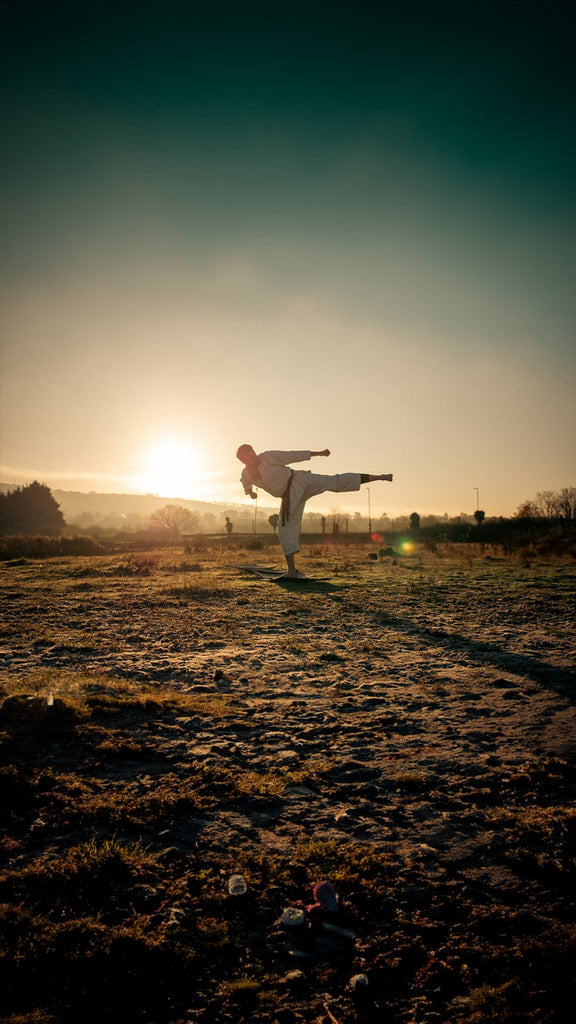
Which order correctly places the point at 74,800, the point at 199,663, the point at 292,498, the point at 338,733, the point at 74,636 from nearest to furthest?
the point at 74,800 → the point at 338,733 → the point at 199,663 → the point at 74,636 → the point at 292,498

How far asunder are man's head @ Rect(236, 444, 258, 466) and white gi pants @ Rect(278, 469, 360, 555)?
1.04 m

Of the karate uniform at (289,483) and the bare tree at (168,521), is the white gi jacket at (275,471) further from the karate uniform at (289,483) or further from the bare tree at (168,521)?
the bare tree at (168,521)

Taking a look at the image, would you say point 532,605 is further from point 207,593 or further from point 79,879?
point 79,879

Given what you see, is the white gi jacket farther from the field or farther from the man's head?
the field

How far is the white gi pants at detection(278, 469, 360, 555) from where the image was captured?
1237cm

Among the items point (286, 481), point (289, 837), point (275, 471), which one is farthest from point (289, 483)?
point (289, 837)

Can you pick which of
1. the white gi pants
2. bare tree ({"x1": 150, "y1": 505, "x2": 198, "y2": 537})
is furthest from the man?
bare tree ({"x1": 150, "y1": 505, "x2": 198, "y2": 537})

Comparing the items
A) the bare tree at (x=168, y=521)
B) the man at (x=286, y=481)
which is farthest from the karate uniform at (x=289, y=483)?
the bare tree at (x=168, y=521)

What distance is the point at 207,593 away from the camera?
37.5 ft

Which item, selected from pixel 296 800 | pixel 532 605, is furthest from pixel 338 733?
pixel 532 605

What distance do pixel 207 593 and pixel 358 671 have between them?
6.46m

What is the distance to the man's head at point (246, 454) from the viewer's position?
1233 cm

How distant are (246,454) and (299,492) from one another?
4.84 feet

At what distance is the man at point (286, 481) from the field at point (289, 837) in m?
6.80
